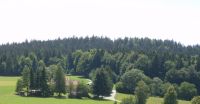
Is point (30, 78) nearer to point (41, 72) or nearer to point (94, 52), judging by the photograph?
point (41, 72)

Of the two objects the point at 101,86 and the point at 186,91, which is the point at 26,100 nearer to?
the point at 101,86

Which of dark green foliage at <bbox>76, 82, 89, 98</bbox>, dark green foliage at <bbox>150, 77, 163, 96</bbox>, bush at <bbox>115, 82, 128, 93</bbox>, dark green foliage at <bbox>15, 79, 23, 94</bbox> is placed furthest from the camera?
bush at <bbox>115, 82, 128, 93</bbox>

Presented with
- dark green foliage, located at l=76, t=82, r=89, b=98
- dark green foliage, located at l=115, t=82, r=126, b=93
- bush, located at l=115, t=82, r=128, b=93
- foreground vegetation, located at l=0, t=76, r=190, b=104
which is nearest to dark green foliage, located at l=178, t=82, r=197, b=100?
foreground vegetation, located at l=0, t=76, r=190, b=104

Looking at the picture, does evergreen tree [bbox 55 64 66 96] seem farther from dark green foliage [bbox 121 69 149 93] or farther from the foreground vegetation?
dark green foliage [bbox 121 69 149 93]

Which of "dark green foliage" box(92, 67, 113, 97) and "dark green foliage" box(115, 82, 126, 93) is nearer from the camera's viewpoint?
"dark green foliage" box(92, 67, 113, 97)

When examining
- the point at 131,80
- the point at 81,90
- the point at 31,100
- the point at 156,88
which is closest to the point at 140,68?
the point at 131,80

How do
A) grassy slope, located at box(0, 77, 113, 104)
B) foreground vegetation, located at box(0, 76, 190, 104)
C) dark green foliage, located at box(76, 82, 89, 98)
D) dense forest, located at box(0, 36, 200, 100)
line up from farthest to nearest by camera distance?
dense forest, located at box(0, 36, 200, 100), dark green foliage, located at box(76, 82, 89, 98), foreground vegetation, located at box(0, 76, 190, 104), grassy slope, located at box(0, 77, 113, 104)

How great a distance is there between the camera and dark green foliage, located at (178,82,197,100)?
12825 cm

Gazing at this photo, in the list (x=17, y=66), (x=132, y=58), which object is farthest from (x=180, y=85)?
(x=17, y=66)

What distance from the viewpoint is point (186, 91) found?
12912 cm

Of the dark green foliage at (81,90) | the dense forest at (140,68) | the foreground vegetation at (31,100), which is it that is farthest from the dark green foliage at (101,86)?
the dense forest at (140,68)

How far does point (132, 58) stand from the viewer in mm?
166375

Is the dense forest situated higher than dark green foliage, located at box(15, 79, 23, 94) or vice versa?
the dense forest

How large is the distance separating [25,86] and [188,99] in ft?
160
